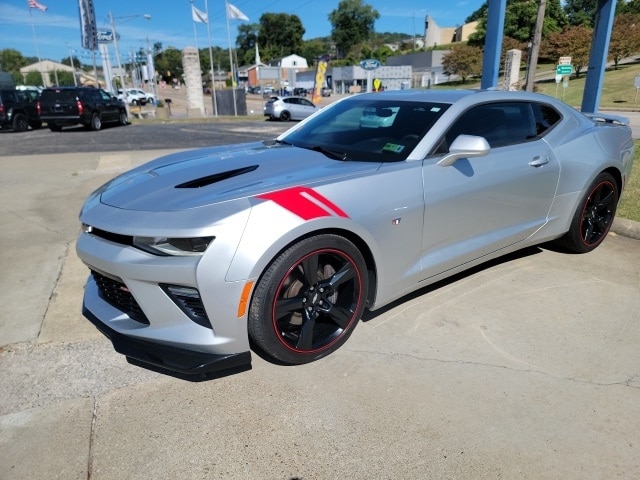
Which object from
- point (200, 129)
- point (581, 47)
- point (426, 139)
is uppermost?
point (581, 47)

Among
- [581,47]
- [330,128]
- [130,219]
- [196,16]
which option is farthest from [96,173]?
[581,47]

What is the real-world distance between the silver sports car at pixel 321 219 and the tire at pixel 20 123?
62.9ft

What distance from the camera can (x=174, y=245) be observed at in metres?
2.28

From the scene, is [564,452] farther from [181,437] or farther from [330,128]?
[330,128]

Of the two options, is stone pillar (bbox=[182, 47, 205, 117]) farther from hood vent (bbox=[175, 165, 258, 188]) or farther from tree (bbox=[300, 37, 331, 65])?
tree (bbox=[300, 37, 331, 65])

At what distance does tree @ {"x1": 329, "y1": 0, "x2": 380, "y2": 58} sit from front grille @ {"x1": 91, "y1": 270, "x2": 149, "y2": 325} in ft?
443

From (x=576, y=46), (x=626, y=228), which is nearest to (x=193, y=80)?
(x=626, y=228)

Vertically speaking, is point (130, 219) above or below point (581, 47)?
below

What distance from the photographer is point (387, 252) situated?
2811mm

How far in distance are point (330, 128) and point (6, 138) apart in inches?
653

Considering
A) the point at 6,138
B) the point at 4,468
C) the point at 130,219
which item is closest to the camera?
the point at 4,468

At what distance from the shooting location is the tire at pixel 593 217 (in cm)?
410

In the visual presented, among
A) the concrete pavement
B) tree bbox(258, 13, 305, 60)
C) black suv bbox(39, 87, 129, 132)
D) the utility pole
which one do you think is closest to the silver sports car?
the concrete pavement

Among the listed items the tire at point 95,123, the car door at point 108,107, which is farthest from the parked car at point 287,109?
the tire at point 95,123
